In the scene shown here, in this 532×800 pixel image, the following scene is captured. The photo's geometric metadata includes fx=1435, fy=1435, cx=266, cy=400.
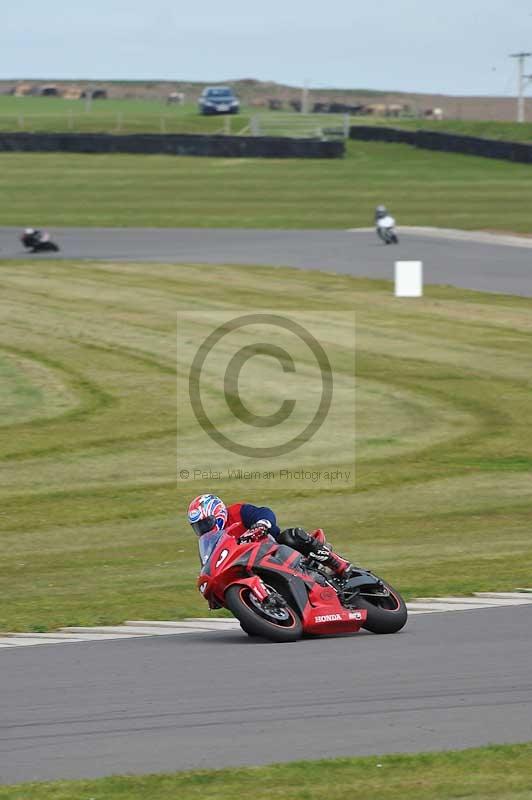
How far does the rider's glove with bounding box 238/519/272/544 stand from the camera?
9539 mm

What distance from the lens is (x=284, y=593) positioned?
9531 millimetres

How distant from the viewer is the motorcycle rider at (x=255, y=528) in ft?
31.4

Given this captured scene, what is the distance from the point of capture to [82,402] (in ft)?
68.1

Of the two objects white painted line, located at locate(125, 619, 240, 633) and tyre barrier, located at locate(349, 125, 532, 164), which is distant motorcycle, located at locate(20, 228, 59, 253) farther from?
white painted line, located at locate(125, 619, 240, 633)

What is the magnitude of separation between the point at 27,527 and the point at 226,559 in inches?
222

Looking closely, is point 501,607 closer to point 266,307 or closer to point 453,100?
point 266,307

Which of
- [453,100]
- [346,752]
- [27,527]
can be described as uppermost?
[453,100]

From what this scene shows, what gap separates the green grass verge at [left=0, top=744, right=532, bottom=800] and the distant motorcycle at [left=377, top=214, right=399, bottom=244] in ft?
112

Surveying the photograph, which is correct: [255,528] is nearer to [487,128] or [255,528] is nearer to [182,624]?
[182,624]

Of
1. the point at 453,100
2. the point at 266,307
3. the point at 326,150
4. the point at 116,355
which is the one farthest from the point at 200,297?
the point at 453,100

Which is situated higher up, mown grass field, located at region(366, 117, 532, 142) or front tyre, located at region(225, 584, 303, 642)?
mown grass field, located at region(366, 117, 532, 142)

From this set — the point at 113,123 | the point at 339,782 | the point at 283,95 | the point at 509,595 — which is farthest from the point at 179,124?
the point at 283,95

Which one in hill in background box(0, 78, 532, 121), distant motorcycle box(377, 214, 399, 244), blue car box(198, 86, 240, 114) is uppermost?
hill in background box(0, 78, 532, 121)
